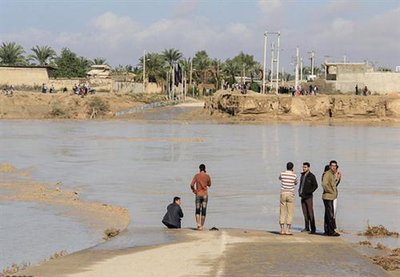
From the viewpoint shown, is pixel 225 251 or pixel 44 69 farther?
pixel 44 69

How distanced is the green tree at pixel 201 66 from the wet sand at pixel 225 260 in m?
123

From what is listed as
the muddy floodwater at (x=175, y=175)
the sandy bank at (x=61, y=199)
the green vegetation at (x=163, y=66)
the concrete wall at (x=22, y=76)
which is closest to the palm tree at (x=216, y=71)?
the green vegetation at (x=163, y=66)

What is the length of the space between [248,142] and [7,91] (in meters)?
42.0

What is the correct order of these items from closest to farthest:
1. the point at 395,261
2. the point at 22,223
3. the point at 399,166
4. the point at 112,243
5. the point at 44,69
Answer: the point at 395,261, the point at 112,243, the point at 22,223, the point at 399,166, the point at 44,69

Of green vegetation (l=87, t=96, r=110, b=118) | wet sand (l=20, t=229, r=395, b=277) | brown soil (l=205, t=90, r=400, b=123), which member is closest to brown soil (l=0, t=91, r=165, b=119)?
green vegetation (l=87, t=96, r=110, b=118)

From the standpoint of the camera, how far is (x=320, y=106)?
279 feet

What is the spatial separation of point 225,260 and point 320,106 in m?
72.7

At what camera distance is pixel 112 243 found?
16.7 meters

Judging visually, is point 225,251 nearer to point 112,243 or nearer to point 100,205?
point 112,243

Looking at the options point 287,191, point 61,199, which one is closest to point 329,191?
point 287,191

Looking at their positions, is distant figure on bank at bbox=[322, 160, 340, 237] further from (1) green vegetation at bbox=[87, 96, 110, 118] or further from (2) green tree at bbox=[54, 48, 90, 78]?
(2) green tree at bbox=[54, 48, 90, 78]

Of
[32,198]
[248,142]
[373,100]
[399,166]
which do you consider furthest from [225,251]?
[373,100]

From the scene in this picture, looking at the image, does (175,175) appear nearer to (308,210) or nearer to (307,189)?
(308,210)

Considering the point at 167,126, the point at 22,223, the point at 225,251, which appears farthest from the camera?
the point at 167,126
